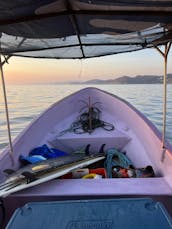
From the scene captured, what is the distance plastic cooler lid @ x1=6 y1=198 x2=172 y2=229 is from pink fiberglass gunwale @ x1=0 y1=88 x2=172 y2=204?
0.44 meters

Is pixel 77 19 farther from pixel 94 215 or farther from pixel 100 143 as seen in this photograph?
pixel 100 143

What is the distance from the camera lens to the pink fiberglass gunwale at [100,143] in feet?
6.75

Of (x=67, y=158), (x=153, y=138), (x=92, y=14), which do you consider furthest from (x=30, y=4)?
(x=153, y=138)

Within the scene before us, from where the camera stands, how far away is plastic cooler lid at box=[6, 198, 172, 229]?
1.38 m

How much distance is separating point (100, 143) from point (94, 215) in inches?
101

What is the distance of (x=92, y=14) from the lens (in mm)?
1692

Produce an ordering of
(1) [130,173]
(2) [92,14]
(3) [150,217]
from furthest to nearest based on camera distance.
A: (1) [130,173] < (2) [92,14] < (3) [150,217]

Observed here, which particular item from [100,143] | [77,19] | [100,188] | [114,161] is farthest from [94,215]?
[100,143]

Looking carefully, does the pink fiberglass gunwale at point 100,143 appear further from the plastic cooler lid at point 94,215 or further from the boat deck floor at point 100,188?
the plastic cooler lid at point 94,215

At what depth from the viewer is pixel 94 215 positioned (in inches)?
57.8

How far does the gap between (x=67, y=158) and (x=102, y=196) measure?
3.40 ft

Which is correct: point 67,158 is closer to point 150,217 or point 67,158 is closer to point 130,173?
point 130,173

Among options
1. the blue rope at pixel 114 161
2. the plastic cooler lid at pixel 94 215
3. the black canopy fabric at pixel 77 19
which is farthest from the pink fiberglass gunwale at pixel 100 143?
the black canopy fabric at pixel 77 19

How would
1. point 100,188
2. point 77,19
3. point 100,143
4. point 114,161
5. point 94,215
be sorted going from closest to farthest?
point 94,215, point 77,19, point 100,188, point 114,161, point 100,143
